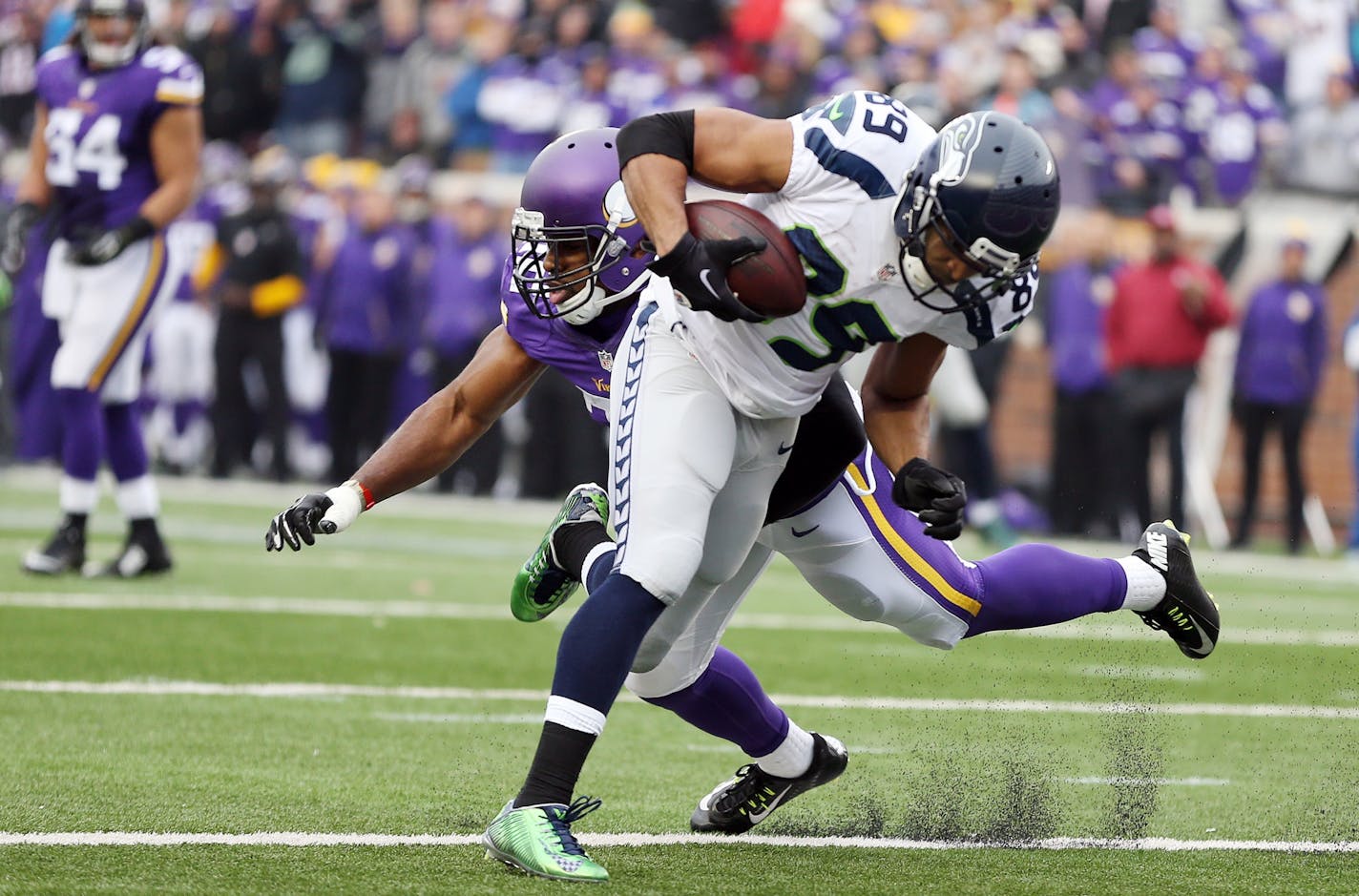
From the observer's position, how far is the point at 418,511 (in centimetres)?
1245

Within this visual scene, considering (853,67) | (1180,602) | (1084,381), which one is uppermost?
(1180,602)

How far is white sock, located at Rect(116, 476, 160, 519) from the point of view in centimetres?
754

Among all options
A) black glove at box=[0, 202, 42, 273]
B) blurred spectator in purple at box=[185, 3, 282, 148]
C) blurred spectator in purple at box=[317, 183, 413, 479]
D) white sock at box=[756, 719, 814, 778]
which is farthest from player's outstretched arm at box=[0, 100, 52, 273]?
blurred spectator in purple at box=[185, 3, 282, 148]

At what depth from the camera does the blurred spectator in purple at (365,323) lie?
13.5 meters

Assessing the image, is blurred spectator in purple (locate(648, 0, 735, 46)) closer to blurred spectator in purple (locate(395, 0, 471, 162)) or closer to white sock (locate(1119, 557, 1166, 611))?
blurred spectator in purple (locate(395, 0, 471, 162))

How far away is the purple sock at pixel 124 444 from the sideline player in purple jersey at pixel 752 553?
11.4ft

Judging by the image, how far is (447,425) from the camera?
173 inches

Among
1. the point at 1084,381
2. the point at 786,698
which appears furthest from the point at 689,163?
the point at 1084,381

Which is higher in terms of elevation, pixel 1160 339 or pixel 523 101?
pixel 523 101

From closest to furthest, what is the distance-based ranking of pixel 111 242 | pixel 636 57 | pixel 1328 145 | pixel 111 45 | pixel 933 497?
pixel 933 497, pixel 111 242, pixel 111 45, pixel 1328 145, pixel 636 57

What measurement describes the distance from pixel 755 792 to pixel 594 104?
10160mm

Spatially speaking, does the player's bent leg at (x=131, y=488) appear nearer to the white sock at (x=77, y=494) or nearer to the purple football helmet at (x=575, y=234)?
the white sock at (x=77, y=494)

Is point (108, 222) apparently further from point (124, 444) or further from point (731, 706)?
point (731, 706)

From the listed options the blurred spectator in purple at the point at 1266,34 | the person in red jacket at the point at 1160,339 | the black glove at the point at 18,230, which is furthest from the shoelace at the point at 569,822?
the blurred spectator in purple at the point at 1266,34
